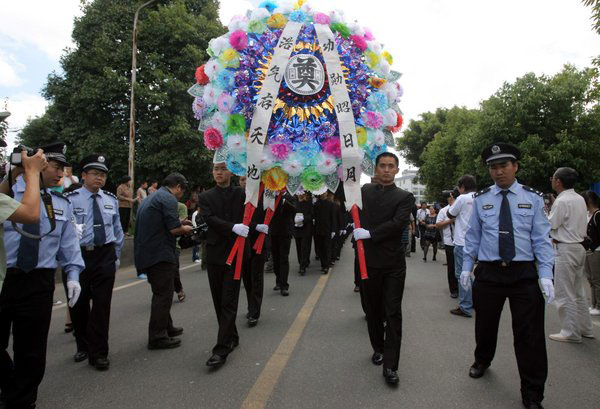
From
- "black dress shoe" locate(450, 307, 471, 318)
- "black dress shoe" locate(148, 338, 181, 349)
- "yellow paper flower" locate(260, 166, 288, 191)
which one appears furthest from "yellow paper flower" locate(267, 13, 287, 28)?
"black dress shoe" locate(450, 307, 471, 318)

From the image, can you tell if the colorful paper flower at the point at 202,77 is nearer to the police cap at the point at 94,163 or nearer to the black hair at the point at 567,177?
the police cap at the point at 94,163

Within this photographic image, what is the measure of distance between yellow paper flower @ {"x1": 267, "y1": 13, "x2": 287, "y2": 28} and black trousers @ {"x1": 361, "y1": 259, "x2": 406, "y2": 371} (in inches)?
108

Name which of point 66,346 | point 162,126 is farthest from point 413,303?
point 162,126

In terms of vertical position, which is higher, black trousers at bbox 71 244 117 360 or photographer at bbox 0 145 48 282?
photographer at bbox 0 145 48 282

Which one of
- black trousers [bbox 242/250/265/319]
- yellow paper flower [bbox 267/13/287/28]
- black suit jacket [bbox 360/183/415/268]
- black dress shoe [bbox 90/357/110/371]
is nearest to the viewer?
black suit jacket [bbox 360/183/415/268]

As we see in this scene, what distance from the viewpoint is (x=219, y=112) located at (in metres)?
4.44

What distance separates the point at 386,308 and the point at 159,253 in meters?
2.56

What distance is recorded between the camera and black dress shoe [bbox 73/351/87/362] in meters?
4.24

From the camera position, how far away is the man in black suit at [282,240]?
7422 millimetres

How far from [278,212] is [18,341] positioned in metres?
4.95

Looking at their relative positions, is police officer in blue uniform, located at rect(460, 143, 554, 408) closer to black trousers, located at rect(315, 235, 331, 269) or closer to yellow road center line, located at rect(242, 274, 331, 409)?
yellow road center line, located at rect(242, 274, 331, 409)

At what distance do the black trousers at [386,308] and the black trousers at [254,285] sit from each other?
1.96 m

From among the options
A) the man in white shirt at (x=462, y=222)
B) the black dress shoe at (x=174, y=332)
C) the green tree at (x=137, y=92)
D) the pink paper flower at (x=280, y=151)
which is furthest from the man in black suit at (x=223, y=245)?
the green tree at (x=137, y=92)

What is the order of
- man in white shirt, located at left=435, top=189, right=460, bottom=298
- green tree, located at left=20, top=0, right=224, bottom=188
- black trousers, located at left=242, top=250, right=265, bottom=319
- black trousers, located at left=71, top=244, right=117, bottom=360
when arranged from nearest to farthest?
black trousers, located at left=71, top=244, right=117, bottom=360 < black trousers, located at left=242, top=250, right=265, bottom=319 < man in white shirt, located at left=435, top=189, right=460, bottom=298 < green tree, located at left=20, top=0, right=224, bottom=188
